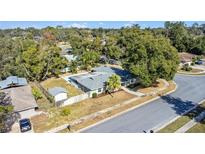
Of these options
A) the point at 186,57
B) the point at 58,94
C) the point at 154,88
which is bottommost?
the point at 154,88

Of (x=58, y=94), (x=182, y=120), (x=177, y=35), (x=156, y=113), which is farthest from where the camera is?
(x=177, y=35)

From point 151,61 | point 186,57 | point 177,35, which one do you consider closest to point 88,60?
point 151,61

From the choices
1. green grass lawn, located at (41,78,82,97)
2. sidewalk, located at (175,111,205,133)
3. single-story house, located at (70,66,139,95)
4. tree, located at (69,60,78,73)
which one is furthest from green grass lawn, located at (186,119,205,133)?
tree, located at (69,60,78,73)

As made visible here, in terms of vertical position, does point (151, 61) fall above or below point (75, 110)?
above

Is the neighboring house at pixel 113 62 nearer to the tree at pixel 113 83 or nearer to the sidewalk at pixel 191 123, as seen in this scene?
the tree at pixel 113 83

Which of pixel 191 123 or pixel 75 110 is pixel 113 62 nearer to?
pixel 75 110

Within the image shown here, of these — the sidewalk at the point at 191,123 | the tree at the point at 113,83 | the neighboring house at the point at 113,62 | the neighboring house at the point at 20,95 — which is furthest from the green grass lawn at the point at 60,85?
the sidewalk at the point at 191,123

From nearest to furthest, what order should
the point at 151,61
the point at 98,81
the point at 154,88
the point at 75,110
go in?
the point at 75,110, the point at 98,81, the point at 151,61, the point at 154,88
